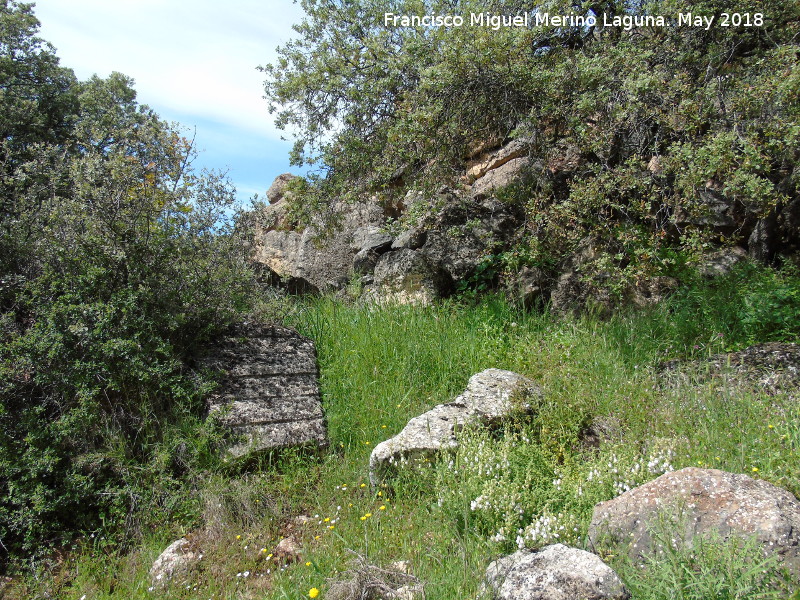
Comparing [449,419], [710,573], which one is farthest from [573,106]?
[710,573]

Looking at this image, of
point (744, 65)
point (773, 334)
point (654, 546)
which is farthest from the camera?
point (744, 65)

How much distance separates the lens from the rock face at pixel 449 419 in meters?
4.27

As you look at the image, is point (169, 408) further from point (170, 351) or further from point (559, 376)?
point (559, 376)

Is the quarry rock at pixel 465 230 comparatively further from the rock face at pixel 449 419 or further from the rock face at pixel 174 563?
the rock face at pixel 174 563

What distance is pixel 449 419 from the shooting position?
15.0 feet

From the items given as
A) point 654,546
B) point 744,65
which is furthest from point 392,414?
point 744,65

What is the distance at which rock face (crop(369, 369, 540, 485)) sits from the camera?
427 centimetres

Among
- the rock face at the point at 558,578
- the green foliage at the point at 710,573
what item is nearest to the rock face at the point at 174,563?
the rock face at the point at 558,578

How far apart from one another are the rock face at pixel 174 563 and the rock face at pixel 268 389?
2.84 feet

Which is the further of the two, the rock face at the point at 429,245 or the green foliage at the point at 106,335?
the rock face at the point at 429,245

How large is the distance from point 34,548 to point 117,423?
102 centimetres

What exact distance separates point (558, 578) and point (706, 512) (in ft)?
2.82

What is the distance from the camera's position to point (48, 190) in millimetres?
5754

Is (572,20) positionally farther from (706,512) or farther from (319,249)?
(706,512)
